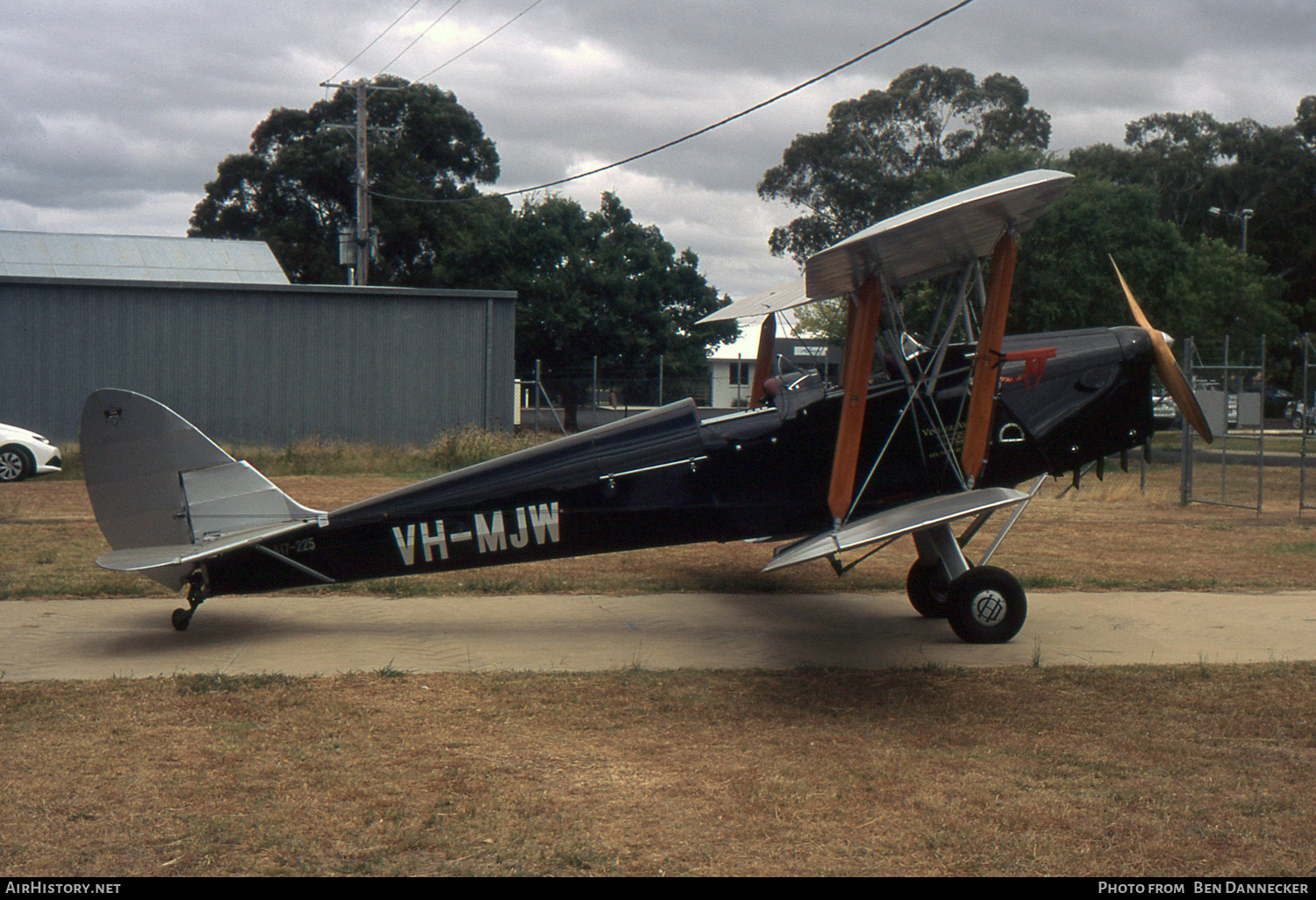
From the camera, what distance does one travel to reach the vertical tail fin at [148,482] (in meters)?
7.43

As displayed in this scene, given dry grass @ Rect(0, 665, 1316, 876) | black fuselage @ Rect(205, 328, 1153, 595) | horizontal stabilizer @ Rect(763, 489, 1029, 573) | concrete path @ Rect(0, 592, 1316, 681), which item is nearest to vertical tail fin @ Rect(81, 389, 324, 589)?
black fuselage @ Rect(205, 328, 1153, 595)

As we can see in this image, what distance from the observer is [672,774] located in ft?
16.4

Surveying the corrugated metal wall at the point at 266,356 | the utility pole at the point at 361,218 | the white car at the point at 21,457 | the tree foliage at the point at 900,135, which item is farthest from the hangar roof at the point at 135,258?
the tree foliage at the point at 900,135

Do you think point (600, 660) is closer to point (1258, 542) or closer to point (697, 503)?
point (697, 503)

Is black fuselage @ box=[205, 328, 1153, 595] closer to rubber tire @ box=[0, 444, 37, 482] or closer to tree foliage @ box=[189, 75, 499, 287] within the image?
rubber tire @ box=[0, 444, 37, 482]

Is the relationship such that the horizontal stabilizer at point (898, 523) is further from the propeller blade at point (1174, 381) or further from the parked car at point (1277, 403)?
the parked car at point (1277, 403)

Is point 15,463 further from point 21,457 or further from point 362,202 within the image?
point 362,202

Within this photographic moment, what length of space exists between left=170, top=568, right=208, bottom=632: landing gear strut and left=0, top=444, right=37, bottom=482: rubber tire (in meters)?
14.0

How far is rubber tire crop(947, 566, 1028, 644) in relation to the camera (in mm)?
7551

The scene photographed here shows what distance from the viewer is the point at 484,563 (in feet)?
25.1

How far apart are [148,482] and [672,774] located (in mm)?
4507

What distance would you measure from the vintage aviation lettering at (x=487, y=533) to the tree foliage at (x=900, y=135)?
149ft

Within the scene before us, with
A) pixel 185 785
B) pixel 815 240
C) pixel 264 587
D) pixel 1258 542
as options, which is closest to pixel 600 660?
pixel 264 587

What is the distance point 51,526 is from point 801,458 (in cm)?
1008
